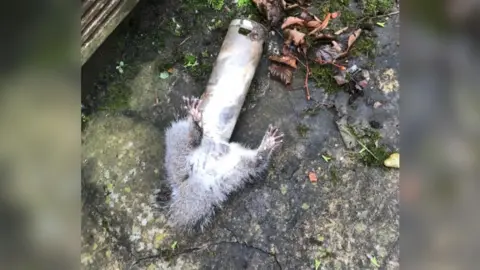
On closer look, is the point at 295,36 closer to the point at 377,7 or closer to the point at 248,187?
the point at 377,7

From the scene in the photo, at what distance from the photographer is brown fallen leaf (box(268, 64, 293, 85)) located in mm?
3842

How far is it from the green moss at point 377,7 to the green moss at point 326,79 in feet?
1.65

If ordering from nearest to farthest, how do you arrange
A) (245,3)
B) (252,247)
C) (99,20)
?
(99,20) < (252,247) < (245,3)

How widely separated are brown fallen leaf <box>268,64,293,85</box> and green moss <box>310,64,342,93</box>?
0.58ft

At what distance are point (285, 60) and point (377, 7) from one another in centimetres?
78

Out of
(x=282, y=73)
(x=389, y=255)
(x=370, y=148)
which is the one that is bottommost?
(x=389, y=255)

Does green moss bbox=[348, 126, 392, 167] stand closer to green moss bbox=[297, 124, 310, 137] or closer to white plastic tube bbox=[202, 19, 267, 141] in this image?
green moss bbox=[297, 124, 310, 137]

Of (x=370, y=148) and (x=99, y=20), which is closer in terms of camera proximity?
(x=99, y=20)
